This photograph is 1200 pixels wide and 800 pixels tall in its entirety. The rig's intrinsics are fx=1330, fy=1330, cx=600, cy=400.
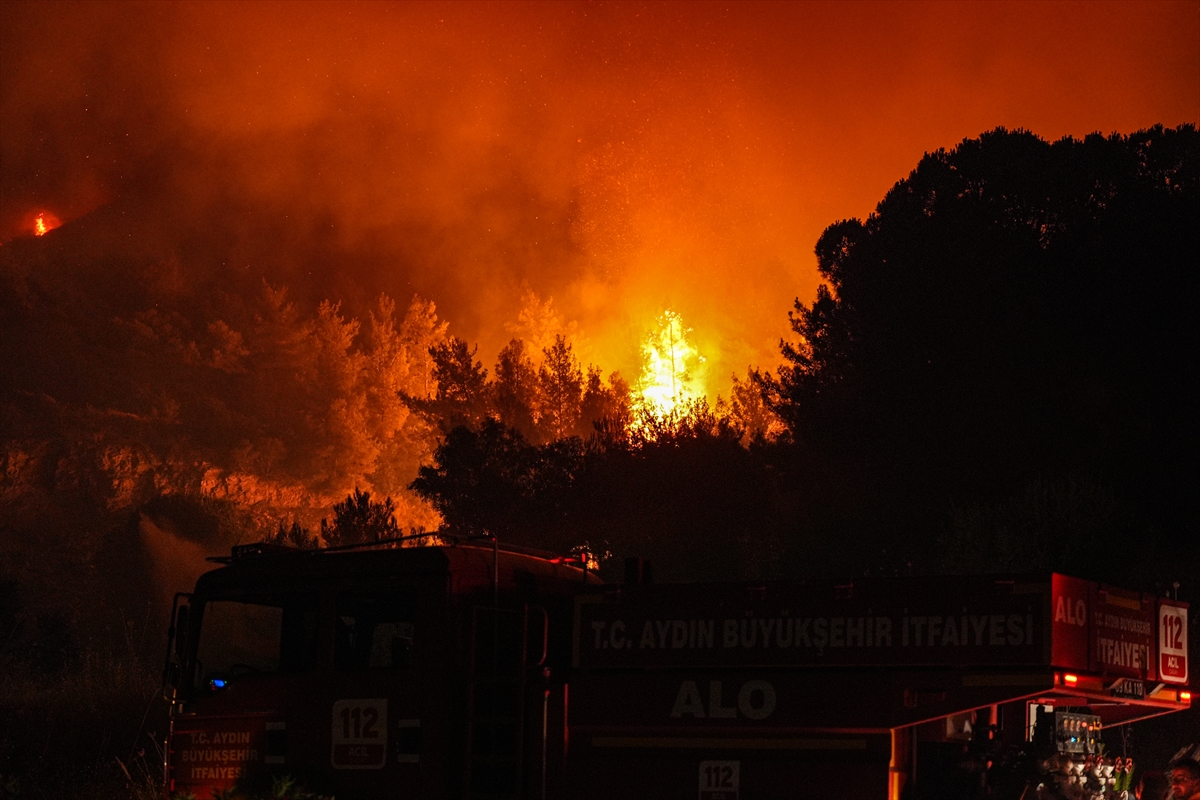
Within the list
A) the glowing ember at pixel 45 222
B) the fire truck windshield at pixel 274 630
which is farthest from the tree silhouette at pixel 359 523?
the glowing ember at pixel 45 222

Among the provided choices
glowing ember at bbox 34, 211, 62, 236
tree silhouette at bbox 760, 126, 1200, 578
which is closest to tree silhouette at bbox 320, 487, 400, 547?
tree silhouette at bbox 760, 126, 1200, 578

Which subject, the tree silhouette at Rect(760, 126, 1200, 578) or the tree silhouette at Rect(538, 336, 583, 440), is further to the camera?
the tree silhouette at Rect(538, 336, 583, 440)

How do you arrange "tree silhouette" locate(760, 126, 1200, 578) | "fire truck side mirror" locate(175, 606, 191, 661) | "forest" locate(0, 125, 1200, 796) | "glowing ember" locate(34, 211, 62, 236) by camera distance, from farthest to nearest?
"glowing ember" locate(34, 211, 62, 236) → "tree silhouette" locate(760, 126, 1200, 578) → "forest" locate(0, 125, 1200, 796) → "fire truck side mirror" locate(175, 606, 191, 661)

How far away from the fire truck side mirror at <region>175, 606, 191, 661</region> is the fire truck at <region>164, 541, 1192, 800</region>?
4 cm

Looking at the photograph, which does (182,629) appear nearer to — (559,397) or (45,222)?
(559,397)

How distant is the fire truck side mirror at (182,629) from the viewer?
10609mm

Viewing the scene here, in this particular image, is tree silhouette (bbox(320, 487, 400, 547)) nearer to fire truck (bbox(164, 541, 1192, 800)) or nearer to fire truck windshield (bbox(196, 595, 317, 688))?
fire truck windshield (bbox(196, 595, 317, 688))

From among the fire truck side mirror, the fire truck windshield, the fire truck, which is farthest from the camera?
Result: the fire truck side mirror

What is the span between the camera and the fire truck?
828 centimetres

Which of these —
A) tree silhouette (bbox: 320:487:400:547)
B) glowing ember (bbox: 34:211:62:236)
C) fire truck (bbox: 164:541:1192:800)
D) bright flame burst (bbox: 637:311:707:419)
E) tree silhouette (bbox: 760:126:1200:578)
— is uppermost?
glowing ember (bbox: 34:211:62:236)

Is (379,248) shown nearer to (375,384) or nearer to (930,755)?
(375,384)

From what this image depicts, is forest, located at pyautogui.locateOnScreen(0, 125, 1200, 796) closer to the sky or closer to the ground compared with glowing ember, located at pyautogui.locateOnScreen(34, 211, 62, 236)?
closer to the ground

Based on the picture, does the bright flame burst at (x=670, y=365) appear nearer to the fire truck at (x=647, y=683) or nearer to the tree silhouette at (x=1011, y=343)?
the tree silhouette at (x=1011, y=343)

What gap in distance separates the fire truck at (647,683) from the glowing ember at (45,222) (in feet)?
353
